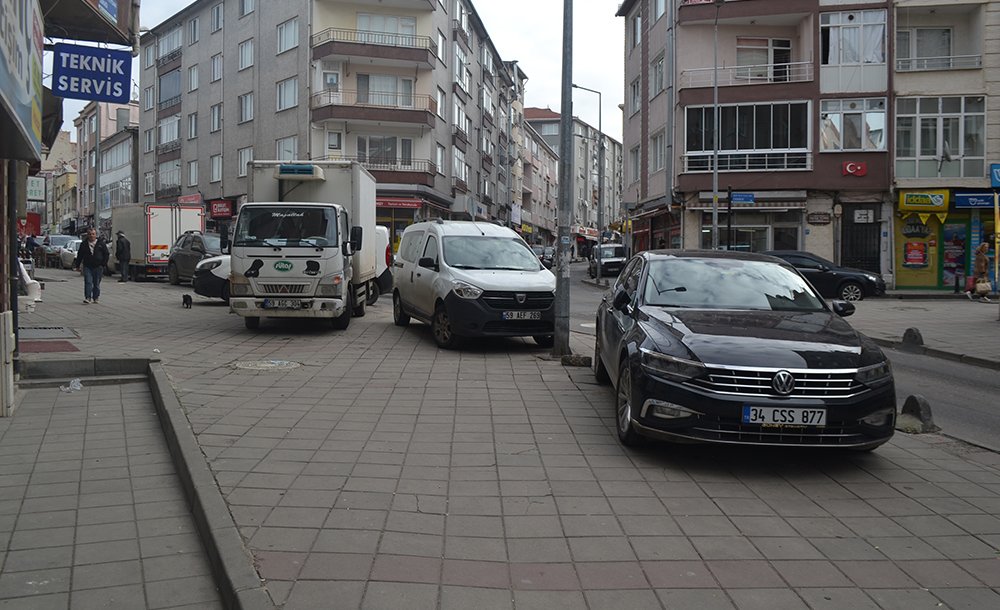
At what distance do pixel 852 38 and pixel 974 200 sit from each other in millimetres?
7513

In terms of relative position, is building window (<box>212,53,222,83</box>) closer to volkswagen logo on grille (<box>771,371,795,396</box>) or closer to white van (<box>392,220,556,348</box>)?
white van (<box>392,220,556,348</box>)

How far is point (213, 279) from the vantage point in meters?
18.5

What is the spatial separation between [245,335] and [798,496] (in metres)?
10.3

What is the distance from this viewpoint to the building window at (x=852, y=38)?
31.0 m

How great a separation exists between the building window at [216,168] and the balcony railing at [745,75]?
2771cm

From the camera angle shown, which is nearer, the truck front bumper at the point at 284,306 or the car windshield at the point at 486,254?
the car windshield at the point at 486,254

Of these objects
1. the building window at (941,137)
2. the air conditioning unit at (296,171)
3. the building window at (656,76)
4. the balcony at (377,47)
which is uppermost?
the balcony at (377,47)

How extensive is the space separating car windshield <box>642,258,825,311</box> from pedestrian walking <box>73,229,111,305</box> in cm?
1454

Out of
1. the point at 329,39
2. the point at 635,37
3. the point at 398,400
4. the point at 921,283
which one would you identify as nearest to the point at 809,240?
the point at 921,283

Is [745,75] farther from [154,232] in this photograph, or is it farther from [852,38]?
[154,232]

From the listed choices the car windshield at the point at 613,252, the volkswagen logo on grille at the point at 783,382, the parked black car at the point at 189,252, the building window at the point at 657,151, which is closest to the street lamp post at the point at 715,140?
the building window at the point at 657,151

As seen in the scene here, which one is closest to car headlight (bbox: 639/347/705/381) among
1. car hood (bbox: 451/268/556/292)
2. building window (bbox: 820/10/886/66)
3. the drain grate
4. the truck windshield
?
car hood (bbox: 451/268/556/292)

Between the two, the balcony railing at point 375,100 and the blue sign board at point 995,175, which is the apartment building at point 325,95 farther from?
the blue sign board at point 995,175

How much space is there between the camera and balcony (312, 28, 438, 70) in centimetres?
3944
